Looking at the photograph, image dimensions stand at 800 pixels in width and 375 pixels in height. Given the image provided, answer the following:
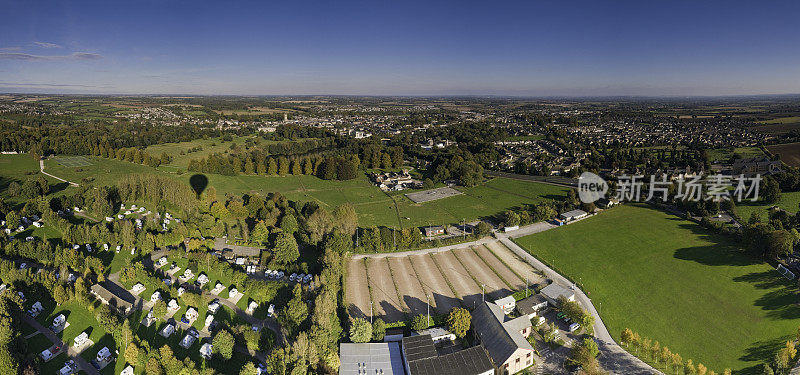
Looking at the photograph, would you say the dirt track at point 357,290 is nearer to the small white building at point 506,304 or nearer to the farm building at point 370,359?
the farm building at point 370,359

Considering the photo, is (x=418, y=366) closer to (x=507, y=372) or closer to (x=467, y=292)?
(x=507, y=372)

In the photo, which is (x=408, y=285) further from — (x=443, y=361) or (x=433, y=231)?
(x=433, y=231)

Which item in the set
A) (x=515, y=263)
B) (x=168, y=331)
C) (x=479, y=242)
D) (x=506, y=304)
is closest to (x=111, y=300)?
(x=168, y=331)

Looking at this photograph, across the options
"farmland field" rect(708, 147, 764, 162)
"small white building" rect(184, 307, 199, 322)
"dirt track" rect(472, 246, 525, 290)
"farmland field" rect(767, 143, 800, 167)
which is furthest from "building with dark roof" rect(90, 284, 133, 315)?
"farmland field" rect(767, 143, 800, 167)

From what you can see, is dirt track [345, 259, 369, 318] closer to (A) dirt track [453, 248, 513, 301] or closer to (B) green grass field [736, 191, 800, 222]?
(A) dirt track [453, 248, 513, 301]

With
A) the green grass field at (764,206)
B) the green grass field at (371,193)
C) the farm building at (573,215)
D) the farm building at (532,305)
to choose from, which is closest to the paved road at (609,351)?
the farm building at (532,305)
